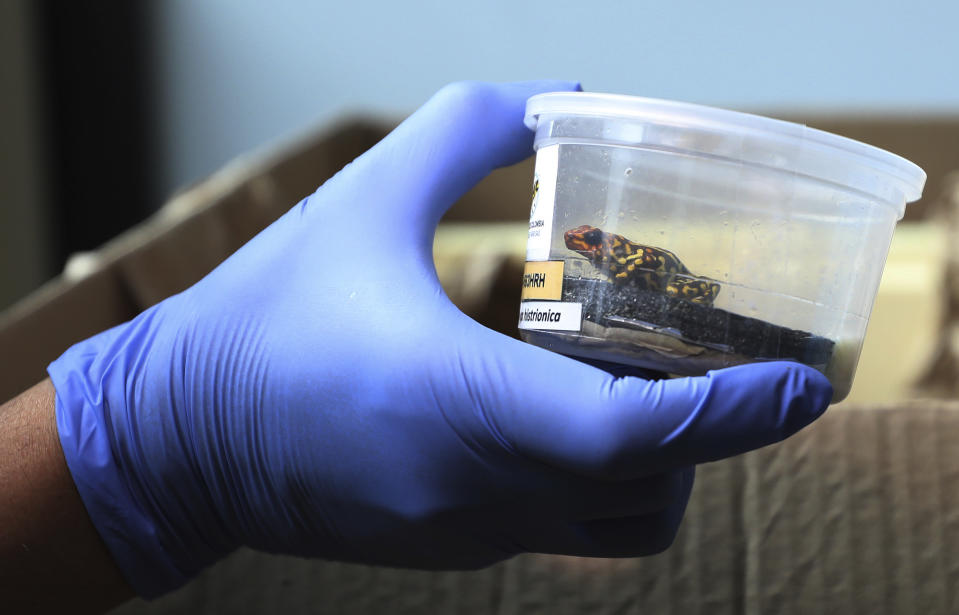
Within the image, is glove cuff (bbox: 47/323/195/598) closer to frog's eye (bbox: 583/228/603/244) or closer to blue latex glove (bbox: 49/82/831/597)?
blue latex glove (bbox: 49/82/831/597)

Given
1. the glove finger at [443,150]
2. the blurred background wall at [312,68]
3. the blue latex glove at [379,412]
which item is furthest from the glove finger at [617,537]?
the blurred background wall at [312,68]

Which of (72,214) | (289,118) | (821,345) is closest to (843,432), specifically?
(821,345)

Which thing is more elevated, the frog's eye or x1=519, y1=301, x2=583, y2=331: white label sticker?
the frog's eye

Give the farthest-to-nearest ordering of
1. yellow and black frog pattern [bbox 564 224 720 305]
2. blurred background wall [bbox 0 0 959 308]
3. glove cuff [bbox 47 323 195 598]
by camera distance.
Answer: blurred background wall [bbox 0 0 959 308], glove cuff [bbox 47 323 195 598], yellow and black frog pattern [bbox 564 224 720 305]

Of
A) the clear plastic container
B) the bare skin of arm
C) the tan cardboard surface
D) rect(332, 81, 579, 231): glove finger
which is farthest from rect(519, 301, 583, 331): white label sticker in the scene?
the bare skin of arm

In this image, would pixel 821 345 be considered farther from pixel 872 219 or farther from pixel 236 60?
pixel 236 60

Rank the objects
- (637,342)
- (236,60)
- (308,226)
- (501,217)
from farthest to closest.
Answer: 1. (236,60)
2. (501,217)
3. (308,226)
4. (637,342)

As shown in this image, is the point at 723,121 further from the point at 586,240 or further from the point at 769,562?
the point at 769,562

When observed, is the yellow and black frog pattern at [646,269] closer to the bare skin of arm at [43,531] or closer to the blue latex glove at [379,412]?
the blue latex glove at [379,412]
